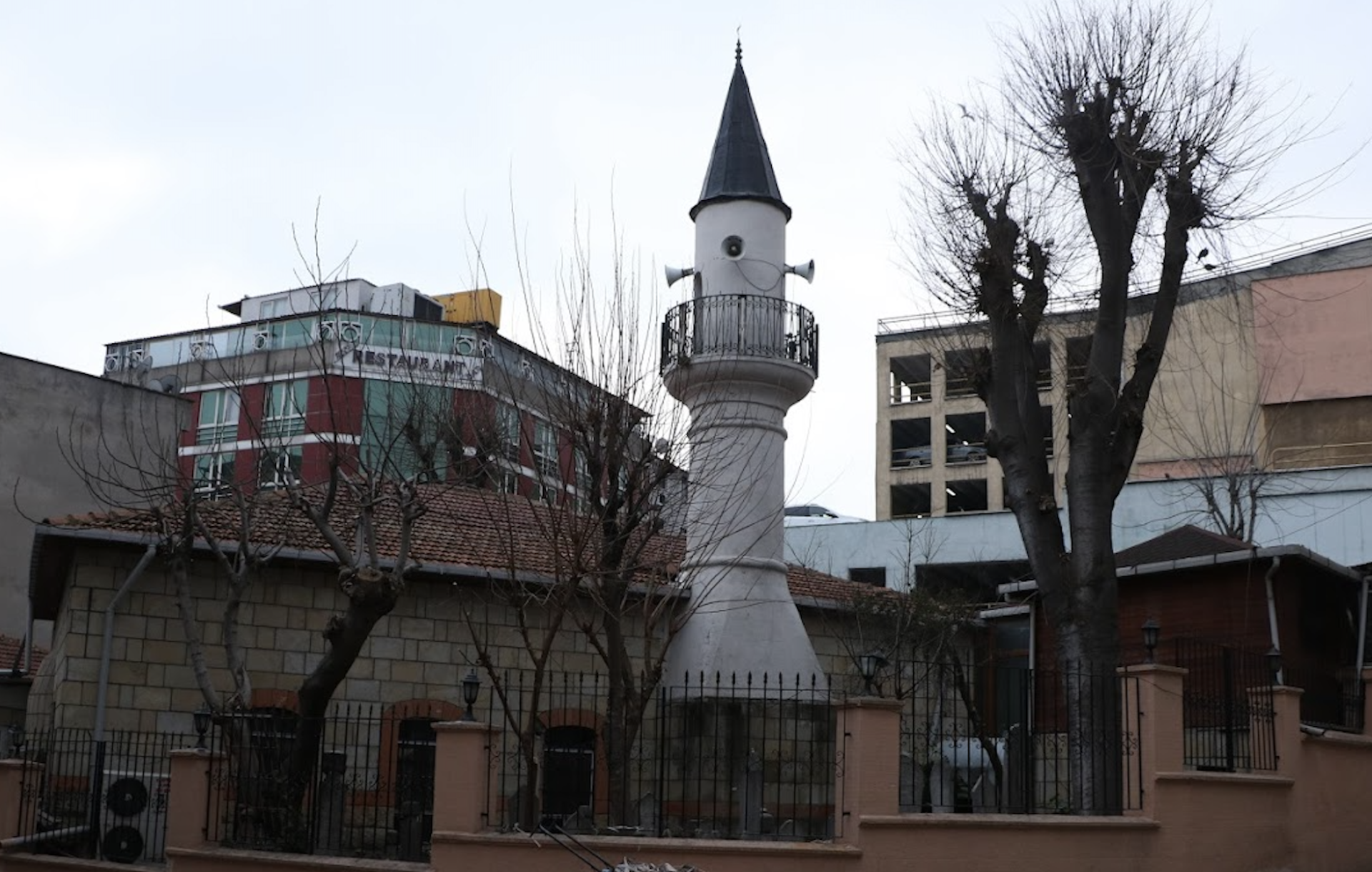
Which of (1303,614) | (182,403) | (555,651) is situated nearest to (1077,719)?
(1303,614)

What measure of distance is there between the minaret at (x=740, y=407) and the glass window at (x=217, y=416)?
84.8 feet

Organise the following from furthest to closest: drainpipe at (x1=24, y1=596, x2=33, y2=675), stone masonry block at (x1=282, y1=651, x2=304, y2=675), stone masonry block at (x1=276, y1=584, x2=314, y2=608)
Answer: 1. drainpipe at (x1=24, y1=596, x2=33, y2=675)
2. stone masonry block at (x1=276, y1=584, x2=314, y2=608)
3. stone masonry block at (x1=282, y1=651, x2=304, y2=675)

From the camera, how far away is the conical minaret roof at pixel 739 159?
19094 millimetres

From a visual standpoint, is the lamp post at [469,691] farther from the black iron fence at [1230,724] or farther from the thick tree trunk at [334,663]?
the black iron fence at [1230,724]

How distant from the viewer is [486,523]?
21.4m

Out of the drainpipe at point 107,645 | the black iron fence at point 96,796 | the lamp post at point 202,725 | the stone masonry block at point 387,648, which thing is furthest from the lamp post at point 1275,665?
the drainpipe at point 107,645

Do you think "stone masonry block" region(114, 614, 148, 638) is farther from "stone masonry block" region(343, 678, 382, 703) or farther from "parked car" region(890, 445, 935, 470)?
"parked car" region(890, 445, 935, 470)

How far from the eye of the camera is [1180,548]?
63.4 feet

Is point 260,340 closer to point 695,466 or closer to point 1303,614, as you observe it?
point 695,466

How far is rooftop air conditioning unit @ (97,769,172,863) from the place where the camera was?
1489 cm

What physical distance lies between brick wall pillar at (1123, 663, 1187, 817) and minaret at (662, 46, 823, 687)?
6350mm

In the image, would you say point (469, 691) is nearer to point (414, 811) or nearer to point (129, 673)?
point (414, 811)

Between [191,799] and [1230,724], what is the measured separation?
9.55 metres

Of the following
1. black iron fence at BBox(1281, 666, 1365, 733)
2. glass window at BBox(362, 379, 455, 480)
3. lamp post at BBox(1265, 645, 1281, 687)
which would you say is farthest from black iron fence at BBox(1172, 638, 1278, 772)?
glass window at BBox(362, 379, 455, 480)
